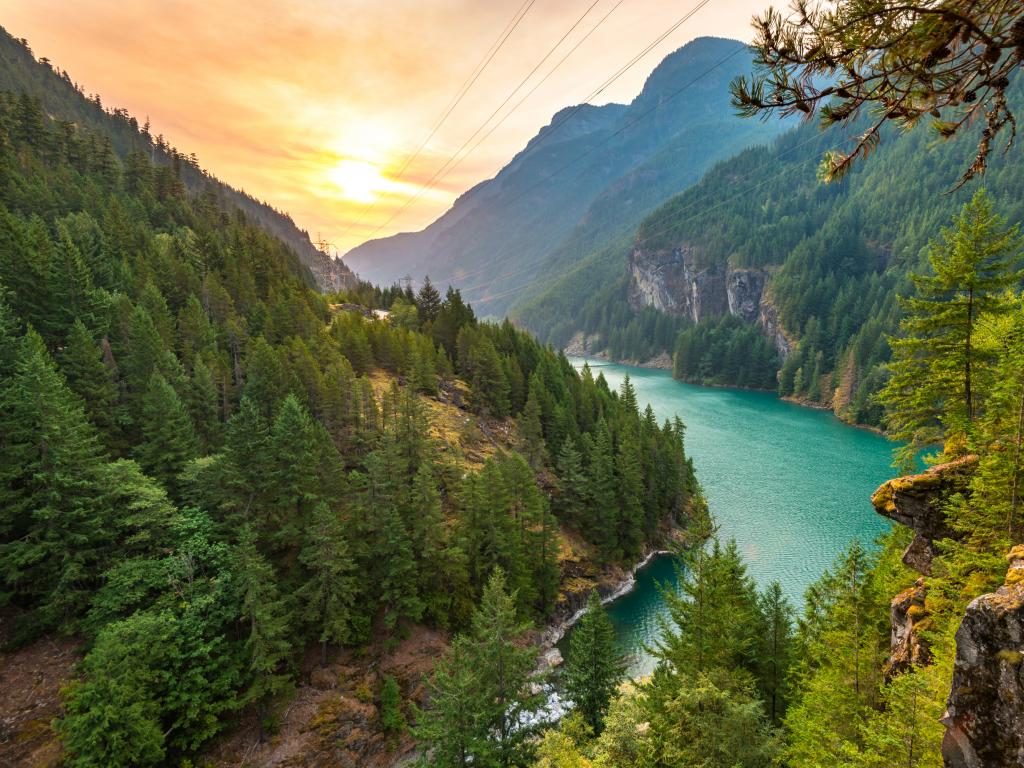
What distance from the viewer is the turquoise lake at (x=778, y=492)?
44156 mm

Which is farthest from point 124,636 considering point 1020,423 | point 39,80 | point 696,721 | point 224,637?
point 39,80

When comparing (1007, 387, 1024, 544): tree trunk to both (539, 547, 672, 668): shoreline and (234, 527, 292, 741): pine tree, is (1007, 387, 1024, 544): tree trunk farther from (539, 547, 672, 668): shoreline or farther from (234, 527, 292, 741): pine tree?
(234, 527, 292, 741): pine tree

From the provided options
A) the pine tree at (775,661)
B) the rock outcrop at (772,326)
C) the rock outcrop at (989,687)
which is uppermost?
the rock outcrop at (772,326)

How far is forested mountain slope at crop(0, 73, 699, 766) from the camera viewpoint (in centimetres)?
2473

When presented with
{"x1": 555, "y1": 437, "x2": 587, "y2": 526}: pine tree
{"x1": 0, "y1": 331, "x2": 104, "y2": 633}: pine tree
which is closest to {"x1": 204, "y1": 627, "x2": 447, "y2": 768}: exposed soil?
{"x1": 0, "y1": 331, "x2": 104, "y2": 633}: pine tree

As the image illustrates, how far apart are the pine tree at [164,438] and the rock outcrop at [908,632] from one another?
124ft

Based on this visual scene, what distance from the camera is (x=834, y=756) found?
40.9ft

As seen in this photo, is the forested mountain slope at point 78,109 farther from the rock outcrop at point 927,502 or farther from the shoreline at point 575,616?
the rock outcrop at point 927,502

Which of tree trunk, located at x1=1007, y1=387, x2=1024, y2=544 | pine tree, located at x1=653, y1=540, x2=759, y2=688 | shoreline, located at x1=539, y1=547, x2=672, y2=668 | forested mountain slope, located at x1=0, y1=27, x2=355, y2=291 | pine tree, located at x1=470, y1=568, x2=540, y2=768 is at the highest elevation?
forested mountain slope, located at x1=0, y1=27, x2=355, y2=291

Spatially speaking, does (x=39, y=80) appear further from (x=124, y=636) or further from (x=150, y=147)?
Answer: (x=124, y=636)

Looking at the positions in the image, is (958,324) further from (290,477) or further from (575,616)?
(290,477)

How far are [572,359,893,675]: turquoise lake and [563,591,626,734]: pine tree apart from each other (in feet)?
13.8

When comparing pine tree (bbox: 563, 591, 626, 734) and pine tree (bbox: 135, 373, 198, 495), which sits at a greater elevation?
pine tree (bbox: 135, 373, 198, 495)

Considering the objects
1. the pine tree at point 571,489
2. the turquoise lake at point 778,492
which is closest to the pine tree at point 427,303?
the pine tree at point 571,489
